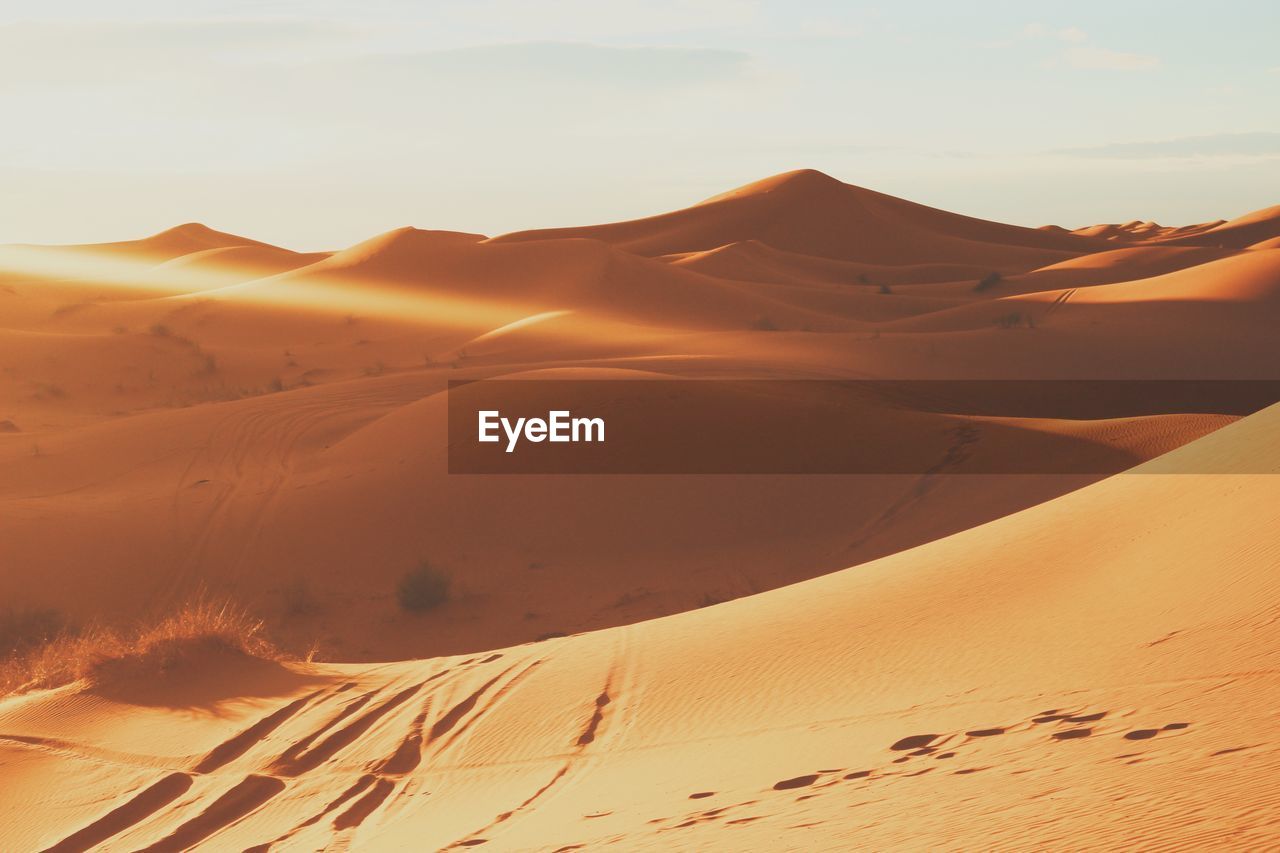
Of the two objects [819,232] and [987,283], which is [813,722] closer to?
[987,283]

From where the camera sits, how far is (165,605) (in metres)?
13.7

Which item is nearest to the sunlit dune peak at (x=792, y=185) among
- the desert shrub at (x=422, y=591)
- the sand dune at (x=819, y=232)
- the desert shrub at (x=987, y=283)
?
the sand dune at (x=819, y=232)

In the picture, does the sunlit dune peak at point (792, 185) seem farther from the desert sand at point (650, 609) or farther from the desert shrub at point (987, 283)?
the desert sand at point (650, 609)

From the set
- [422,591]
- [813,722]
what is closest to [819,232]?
[422,591]

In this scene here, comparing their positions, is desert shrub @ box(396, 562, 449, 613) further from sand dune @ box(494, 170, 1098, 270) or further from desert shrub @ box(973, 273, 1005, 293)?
sand dune @ box(494, 170, 1098, 270)

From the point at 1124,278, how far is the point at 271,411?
39913mm

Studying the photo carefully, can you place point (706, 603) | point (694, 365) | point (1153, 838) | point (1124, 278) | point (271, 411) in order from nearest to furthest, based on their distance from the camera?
point (1153, 838) < point (706, 603) < point (271, 411) < point (694, 365) < point (1124, 278)

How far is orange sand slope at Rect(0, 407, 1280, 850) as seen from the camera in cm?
A: 469

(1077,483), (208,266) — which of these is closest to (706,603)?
(1077,483)

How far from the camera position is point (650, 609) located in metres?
13.4

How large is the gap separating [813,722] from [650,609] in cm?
678

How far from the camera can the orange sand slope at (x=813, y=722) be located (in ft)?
15.4

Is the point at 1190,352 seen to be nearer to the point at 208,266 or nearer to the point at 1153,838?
the point at 1153,838

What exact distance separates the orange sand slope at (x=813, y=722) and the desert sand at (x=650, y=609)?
0.03 meters
